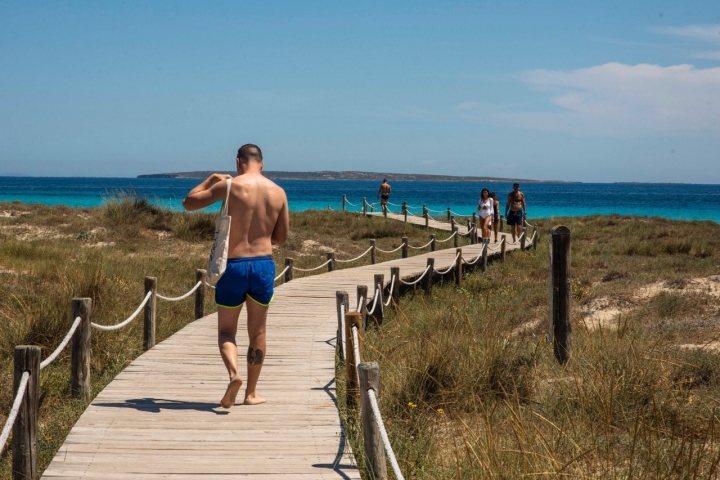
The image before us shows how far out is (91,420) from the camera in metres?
5.36

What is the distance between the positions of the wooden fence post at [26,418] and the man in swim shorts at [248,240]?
1.41m

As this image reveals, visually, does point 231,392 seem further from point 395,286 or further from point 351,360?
point 395,286

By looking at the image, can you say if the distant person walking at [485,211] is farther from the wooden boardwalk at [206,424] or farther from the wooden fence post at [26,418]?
the wooden fence post at [26,418]

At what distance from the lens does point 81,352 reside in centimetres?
617

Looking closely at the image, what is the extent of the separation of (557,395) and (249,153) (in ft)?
10.3

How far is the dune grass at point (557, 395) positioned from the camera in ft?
14.6

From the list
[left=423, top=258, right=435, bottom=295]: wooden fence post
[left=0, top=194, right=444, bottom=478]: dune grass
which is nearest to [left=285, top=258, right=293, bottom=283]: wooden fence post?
[left=0, top=194, right=444, bottom=478]: dune grass

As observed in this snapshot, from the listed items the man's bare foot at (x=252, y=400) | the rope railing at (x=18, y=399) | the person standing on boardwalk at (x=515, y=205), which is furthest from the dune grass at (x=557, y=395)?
the person standing on boardwalk at (x=515, y=205)

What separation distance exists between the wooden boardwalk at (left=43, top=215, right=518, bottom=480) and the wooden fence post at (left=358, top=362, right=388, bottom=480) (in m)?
0.14

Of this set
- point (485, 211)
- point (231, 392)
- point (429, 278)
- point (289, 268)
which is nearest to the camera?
point (231, 392)

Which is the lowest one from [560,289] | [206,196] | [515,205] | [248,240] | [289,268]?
[289,268]

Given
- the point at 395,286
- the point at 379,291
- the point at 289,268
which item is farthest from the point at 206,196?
the point at 289,268

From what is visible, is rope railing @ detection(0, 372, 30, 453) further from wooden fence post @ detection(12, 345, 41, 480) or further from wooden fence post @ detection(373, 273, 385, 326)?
wooden fence post @ detection(373, 273, 385, 326)

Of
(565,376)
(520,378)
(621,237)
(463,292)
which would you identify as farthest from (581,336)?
(621,237)
